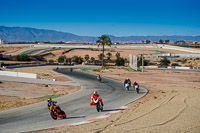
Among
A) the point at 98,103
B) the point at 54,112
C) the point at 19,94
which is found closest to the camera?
the point at 54,112

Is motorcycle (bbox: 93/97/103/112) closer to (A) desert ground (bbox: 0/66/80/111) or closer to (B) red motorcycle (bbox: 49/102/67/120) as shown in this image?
(B) red motorcycle (bbox: 49/102/67/120)

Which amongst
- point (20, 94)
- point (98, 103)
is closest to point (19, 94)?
point (20, 94)

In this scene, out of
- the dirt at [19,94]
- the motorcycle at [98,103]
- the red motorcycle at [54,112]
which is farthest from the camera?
the dirt at [19,94]

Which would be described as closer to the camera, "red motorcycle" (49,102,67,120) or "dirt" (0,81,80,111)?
"red motorcycle" (49,102,67,120)

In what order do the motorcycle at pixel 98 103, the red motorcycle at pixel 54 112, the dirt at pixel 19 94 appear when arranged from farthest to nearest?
the dirt at pixel 19 94 < the motorcycle at pixel 98 103 < the red motorcycle at pixel 54 112

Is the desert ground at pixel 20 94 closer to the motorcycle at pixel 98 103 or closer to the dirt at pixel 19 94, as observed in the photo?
the dirt at pixel 19 94

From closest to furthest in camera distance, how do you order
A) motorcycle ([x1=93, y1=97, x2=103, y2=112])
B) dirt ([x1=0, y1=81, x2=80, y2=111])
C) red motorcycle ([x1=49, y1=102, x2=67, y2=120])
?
red motorcycle ([x1=49, y1=102, x2=67, y2=120]) → motorcycle ([x1=93, y1=97, x2=103, y2=112]) → dirt ([x1=0, y1=81, x2=80, y2=111])

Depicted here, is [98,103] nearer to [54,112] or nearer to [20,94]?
[54,112]

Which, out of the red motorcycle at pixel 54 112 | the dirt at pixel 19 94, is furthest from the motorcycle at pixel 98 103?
the dirt at pixel 19 94

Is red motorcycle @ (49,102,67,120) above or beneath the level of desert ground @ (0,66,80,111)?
above

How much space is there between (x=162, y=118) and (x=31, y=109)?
9.33 meters

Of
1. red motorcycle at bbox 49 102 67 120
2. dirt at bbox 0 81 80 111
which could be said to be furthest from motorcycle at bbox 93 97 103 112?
dirt at bbox 0 81 80 111

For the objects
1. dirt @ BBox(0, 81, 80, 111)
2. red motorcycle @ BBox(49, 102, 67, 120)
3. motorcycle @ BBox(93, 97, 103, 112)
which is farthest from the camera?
dirt @ BBox(0, 81, 80, 111)

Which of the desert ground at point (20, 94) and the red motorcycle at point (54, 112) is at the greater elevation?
the red motorcycle at point (54, 112)
